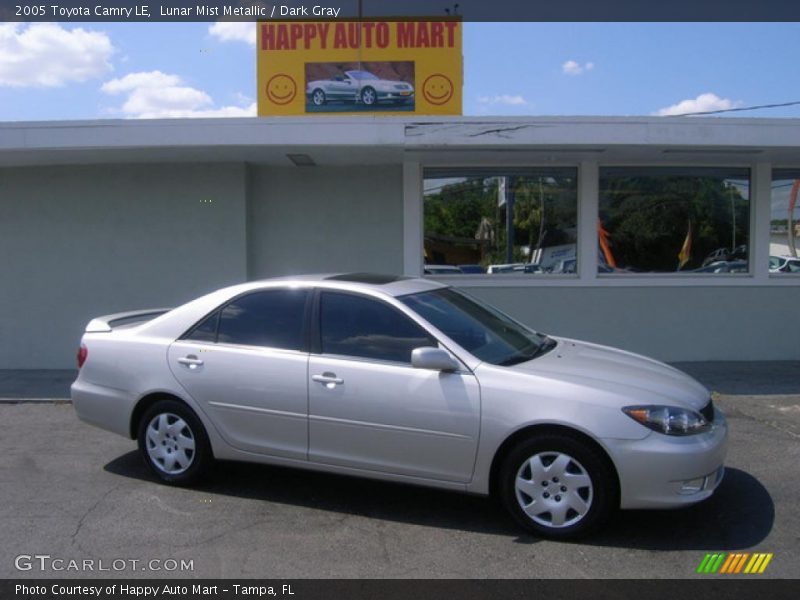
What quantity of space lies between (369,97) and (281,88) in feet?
6.39

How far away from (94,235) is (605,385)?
8026 millimetres

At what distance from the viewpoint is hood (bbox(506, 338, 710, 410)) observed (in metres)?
4.51

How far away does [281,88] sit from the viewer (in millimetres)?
16078

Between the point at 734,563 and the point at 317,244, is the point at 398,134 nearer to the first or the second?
the point at 317,244

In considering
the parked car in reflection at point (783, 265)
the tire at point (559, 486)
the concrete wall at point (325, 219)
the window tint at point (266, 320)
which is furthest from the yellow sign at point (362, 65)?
the tire at point (559, 486)

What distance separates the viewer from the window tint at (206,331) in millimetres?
5469

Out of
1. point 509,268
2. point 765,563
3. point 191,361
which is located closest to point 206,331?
point 191,361

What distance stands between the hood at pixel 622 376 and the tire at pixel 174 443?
2.41m

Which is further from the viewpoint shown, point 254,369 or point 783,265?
point 783,265

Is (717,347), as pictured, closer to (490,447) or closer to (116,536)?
(490,447)

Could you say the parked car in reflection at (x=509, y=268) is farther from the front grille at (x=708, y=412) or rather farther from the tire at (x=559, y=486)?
the tire at (x=559, y=486)

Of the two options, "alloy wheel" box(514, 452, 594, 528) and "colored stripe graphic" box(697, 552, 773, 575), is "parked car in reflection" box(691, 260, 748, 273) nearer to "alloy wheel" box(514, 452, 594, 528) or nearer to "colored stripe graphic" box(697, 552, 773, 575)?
"colored stripe graphic" box(697, 552, 773, 575)

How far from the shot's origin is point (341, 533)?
4664mm
